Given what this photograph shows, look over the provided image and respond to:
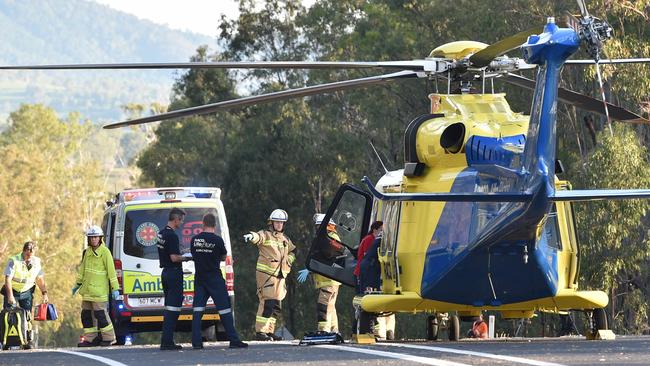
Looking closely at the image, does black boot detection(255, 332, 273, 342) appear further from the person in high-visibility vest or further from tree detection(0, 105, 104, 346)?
tree detection(0, 105, 104, 346)

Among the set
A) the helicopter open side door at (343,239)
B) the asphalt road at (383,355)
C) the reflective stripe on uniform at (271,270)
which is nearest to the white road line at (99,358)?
the asphalt road at (383,355)

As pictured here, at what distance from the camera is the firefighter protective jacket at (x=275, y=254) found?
21891 mm

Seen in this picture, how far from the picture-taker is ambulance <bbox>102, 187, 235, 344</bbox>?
74.3 ft

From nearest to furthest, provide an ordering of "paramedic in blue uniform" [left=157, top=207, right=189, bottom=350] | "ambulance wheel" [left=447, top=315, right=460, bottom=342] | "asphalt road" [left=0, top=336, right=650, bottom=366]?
1. "asphalt road" [left=0, top=336, right=650, bottom=366]
2. "paramedic in blue uniform" [left=157, top=207, right=189, bottom=350]
3. "ambulance wheel" [left=447, top=315, right=460, bottom=342]

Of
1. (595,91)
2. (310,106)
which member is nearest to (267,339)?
(595,91)

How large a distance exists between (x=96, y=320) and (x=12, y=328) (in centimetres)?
133

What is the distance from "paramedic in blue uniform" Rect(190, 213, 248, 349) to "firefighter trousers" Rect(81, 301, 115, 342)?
389cm

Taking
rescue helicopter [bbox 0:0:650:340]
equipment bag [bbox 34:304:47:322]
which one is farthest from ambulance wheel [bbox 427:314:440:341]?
equipment bag [bbox 34:304:47:322]

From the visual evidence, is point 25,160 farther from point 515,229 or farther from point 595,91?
point 515,229

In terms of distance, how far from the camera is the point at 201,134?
6028 centimetres

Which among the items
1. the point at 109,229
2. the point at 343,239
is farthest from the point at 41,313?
the point at 343,239

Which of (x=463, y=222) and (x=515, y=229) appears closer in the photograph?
(x=515, y=229)

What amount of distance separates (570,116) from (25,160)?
175ft

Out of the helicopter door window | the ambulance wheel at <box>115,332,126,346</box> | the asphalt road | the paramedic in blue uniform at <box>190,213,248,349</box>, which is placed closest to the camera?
the asphalt road
